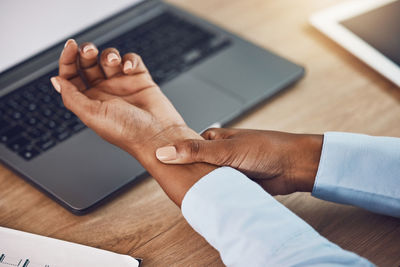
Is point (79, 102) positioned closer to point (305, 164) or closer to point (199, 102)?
point (199, 102)

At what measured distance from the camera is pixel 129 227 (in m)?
0.62

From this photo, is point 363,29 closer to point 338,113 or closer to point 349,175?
point 338,113

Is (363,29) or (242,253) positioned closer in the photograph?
(242,253)

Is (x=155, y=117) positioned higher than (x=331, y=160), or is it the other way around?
(x=155, y=117)

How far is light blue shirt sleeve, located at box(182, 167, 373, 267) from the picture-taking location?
0.50 m

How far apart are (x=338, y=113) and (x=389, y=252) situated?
27cm

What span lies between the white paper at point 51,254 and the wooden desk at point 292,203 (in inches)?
1.0

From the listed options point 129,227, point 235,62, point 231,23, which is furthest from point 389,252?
point 231,23

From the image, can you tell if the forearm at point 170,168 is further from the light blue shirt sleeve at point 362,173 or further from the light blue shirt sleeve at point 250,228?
the light blue shirt sleeve at point 362,173

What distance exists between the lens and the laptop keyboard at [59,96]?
71 centimetres

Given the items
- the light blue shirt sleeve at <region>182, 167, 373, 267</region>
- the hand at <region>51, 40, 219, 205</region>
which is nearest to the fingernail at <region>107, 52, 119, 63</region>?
the hand at <region>51, 40, 219, 205</region>

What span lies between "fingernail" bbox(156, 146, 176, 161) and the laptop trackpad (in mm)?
125

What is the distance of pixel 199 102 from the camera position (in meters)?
0.78

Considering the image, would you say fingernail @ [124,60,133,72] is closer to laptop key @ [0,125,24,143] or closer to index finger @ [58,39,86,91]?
index finger @ [58,39,86,91]
